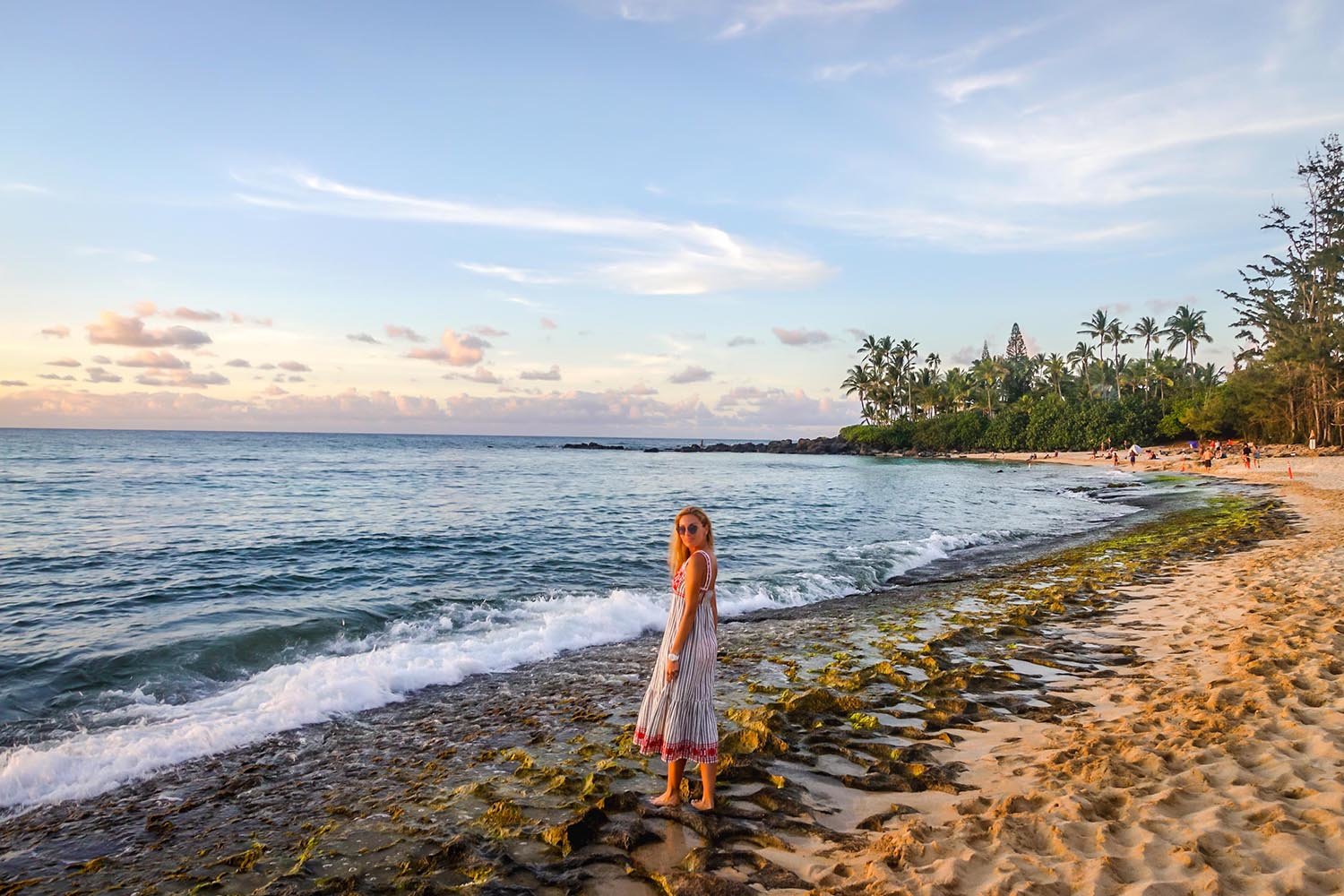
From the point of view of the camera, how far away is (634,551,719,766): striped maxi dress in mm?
5035

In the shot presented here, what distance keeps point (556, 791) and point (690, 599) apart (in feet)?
6.12

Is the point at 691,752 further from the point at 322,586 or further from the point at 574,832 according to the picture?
the point at 322,586

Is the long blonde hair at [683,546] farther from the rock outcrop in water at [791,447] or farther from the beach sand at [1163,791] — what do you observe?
the rock outcrop in water at [791,447]

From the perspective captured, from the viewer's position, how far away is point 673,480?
171 ft

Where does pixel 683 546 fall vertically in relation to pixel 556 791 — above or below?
above

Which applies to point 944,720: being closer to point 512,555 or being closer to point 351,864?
point 351,864

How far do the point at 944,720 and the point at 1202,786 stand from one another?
2.06 meters

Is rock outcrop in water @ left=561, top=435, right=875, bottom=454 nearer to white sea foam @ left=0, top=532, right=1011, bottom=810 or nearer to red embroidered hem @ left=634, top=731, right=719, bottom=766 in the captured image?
white sea foam @ left=0, top=532, right=1011, bottom=810

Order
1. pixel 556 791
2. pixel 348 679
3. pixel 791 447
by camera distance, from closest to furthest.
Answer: pixel 556 791
pixel 348 679
pixel 791 447

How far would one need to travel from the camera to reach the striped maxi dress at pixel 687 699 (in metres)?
5.04

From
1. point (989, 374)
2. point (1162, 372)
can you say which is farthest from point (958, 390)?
point (1162, 372)

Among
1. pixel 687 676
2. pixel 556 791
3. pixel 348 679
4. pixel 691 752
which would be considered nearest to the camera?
pixel 691 752

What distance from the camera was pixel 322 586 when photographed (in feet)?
46.5

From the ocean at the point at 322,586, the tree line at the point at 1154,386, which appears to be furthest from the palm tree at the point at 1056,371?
the ocean at the point at 322,586
